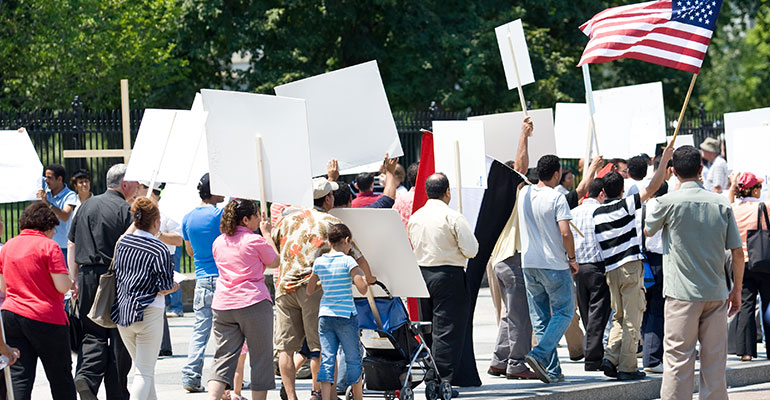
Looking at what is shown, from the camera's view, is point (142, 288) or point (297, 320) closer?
point (142, 288)

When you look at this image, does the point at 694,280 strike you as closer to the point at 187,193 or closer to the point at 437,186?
the point at 437,186

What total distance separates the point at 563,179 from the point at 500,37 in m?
1.79

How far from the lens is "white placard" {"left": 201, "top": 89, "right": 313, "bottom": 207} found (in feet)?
27.4

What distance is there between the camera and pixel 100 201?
29.8 ft

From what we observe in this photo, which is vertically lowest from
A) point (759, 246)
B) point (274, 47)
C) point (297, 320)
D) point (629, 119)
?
point (297, 320)

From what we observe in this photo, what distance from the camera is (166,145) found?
9.41m

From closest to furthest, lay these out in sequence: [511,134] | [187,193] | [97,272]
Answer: [97,272], [187,193], [511,134]

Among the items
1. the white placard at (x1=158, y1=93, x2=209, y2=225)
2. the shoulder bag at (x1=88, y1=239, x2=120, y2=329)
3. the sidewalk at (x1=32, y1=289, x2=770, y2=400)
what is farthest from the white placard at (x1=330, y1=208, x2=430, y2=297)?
the white placard at (x1=158, y1=93, x2=209, y2=225)

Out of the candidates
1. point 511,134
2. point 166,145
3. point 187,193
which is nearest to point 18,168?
point 187,193

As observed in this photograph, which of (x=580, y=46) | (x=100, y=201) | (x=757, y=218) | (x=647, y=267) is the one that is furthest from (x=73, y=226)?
(x=580, y=46)

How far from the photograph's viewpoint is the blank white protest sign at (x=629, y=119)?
1324cm

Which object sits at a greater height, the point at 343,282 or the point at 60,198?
the point at 60,198

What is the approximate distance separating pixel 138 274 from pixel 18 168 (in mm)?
3852

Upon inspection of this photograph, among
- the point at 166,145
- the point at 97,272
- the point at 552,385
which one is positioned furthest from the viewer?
the point at 552,385
